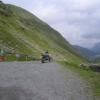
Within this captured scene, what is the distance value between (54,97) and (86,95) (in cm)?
268

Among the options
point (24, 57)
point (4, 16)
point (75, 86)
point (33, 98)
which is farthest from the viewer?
point (4, 16)

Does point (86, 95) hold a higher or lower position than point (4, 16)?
lower

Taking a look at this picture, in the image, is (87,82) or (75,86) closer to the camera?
(75,86)

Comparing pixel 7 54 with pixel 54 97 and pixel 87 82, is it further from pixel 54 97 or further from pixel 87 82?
pixel 54 97

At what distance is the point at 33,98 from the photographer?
16969 mm

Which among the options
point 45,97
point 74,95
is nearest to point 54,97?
point 45,97

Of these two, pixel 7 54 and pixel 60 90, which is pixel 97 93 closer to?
pixel 60 90

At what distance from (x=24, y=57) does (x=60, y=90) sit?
168ft

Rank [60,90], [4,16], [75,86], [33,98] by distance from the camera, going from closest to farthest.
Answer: [33,98], [60,90], [75,86], [4,16]

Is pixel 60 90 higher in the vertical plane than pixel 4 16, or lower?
lower

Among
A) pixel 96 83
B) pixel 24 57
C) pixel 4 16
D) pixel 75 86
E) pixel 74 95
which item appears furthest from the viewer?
pixel 4 16

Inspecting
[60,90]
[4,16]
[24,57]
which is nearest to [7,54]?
[24,57]

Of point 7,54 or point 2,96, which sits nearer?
point 2,96

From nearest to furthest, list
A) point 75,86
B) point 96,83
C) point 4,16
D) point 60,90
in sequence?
1. point 60,90
2. point 75,86
3. point 96,83
4. point 4,16
